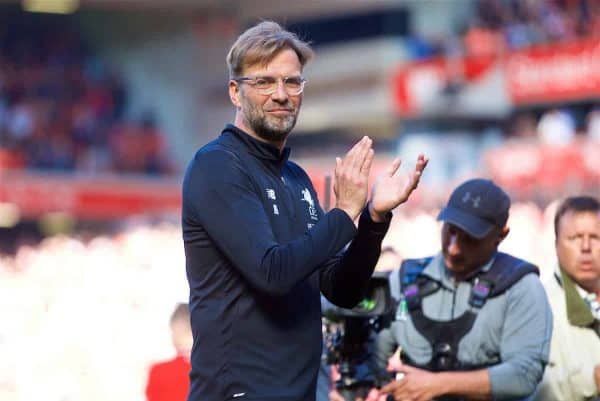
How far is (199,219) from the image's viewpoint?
3.53 m

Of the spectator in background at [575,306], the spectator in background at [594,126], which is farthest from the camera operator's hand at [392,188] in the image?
the spectator in background at [594,126]

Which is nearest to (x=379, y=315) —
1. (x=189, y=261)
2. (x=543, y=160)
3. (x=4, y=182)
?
(x=189, y=261)

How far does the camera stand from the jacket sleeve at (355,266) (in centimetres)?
368

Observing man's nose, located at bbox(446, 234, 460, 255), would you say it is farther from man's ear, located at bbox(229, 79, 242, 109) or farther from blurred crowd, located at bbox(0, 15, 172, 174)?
blurred crowd, located at bbox(0, 15, 172, 174)

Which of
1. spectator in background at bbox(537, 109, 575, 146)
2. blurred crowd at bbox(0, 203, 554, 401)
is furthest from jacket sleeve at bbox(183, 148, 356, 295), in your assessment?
spectator in background at bbox(537, 109, 575, 146)

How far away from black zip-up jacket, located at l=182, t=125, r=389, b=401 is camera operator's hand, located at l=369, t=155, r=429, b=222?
11cm

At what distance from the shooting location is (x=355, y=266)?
3725 mm

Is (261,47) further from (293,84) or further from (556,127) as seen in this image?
(556,127)

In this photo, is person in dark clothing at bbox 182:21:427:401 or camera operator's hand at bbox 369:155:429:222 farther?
camera operator's hand at bbox 369:155:429:222

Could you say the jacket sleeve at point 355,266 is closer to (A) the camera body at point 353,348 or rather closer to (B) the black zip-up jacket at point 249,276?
(B) the black zip-up jacket at point 249,276

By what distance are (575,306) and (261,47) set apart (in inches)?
78.7

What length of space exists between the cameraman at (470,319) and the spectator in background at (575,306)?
0.24 m

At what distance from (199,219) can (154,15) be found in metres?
30.5

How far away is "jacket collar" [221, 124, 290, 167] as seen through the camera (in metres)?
3.67
